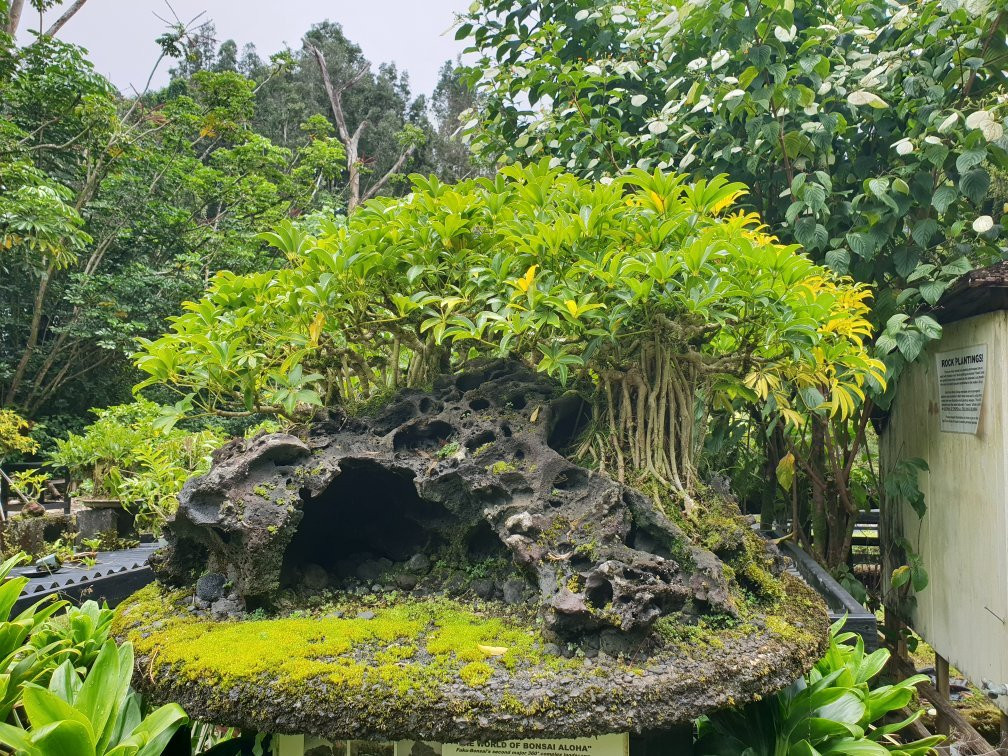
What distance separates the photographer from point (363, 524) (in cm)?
263

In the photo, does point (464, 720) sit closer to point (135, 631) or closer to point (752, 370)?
point (135, 631)

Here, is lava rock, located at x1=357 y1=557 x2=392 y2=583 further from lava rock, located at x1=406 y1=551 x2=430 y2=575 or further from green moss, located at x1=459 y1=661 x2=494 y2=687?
green moss, located at x1=459 y1=661 x2=494 y2=687

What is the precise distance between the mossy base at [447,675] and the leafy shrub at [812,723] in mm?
Result: 325

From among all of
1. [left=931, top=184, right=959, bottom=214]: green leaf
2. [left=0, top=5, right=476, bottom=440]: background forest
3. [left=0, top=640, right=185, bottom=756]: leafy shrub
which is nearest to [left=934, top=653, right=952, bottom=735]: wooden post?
[left=931, top=184, right=959, bottom=214]: green leaf

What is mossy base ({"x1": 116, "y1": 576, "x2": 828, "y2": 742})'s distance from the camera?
1.48 m

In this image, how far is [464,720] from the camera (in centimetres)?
147

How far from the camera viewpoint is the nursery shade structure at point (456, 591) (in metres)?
1.52

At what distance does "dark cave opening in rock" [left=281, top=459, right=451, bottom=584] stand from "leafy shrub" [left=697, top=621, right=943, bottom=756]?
122cm

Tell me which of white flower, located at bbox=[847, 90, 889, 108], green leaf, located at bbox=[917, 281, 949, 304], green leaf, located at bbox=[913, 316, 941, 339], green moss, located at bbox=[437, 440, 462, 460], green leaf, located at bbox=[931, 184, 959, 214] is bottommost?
green moss, located at bbox=[437, 440, 462, 460]

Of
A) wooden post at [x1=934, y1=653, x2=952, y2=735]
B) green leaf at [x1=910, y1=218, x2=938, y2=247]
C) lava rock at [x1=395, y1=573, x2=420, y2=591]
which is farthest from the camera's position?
wooden post at [x1=934, y1=653, x2=952, y2=735]

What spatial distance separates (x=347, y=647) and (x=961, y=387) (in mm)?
3259

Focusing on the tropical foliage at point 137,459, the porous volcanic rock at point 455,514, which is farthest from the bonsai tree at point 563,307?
the tropical foliage at point 137,459

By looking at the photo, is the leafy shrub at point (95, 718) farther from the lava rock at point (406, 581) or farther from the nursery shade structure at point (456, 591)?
the lava rock at point (406, 581)

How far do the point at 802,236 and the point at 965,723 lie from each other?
2.66 metres
